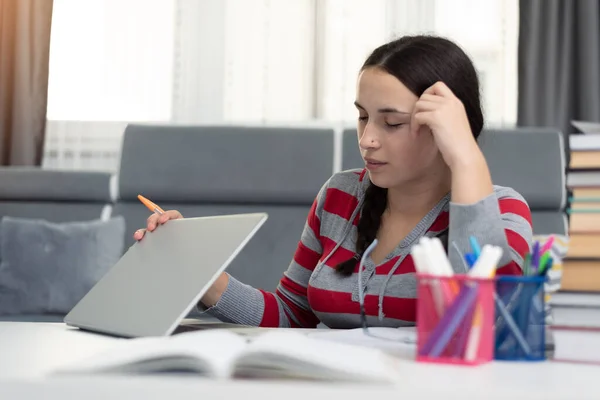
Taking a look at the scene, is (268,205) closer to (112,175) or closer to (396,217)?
(112,175)

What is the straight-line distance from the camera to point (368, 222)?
1.39m

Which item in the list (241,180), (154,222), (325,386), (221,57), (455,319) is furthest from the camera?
(221,57)

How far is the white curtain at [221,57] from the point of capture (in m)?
3.70

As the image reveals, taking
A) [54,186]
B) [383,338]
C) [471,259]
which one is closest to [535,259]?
[471,259]

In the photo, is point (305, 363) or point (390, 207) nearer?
point (305, 363)

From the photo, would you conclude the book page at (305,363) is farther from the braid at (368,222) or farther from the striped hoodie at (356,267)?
the braid at (368,222)

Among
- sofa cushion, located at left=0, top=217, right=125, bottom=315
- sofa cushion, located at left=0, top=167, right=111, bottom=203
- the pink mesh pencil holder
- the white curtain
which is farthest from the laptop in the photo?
the white curtain

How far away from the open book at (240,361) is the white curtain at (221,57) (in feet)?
10.1

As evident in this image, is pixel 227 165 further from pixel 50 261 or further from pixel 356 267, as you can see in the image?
pixel 356 267

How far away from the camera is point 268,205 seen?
9.41 feet

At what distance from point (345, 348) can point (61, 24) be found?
3.40m

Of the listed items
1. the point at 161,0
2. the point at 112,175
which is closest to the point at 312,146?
the point at 112,175

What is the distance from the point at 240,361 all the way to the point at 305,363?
5cm

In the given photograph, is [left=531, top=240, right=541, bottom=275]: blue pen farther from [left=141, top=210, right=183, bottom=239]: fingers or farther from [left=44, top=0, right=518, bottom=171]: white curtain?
[left=44, top=0, right=518, bottom=171]: white curtain
